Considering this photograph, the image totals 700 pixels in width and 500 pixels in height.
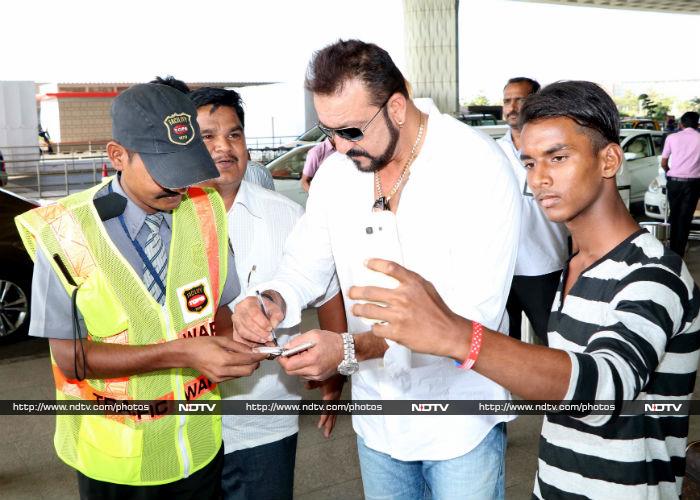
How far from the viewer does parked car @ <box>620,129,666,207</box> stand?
13852mm

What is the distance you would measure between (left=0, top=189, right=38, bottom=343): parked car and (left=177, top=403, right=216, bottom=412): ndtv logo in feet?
16.5

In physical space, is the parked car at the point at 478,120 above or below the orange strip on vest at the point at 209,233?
above

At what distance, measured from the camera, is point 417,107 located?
2289 mm

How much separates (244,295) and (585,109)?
1.40 m

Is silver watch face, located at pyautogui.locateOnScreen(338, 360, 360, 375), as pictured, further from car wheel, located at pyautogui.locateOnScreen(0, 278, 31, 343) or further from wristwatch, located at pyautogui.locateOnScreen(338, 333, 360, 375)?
car wheel, located at pyautogui.locateOnScreen(0, 278, 31, 343)

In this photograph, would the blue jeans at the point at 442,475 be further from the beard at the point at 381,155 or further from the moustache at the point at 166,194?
the moustache at the point at 166,194

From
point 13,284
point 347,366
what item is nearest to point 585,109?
point 347,366

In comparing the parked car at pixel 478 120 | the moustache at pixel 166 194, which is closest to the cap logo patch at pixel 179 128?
the moustache at pixel 166 194

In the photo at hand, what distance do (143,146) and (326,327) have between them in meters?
0.98

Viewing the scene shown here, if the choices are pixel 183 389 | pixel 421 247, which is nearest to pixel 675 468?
pixel 421 247

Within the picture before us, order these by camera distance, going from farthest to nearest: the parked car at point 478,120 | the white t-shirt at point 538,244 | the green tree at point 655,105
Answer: the green tree at point 655,105 → the parked car at point 478,120 → the white t-shirt at point 538,244

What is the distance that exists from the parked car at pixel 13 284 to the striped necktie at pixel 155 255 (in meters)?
4.99

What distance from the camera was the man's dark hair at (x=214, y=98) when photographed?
9.45 ft

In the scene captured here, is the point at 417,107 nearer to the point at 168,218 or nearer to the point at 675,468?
the point at 168,218
